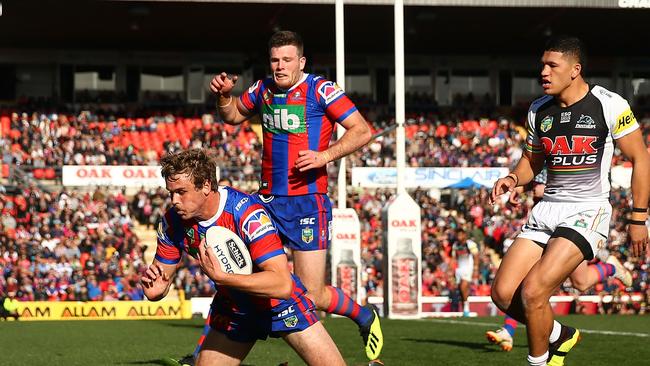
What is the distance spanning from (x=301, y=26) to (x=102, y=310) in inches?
520

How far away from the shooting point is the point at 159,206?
30.3 m

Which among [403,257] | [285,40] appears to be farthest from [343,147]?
[403,257]

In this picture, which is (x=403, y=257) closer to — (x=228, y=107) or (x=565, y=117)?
(x=228, y=107)

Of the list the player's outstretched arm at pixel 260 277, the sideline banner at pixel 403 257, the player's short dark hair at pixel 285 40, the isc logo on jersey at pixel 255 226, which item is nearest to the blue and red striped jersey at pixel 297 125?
the player's short dark hair at pixel 285 40

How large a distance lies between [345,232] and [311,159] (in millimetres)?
15517

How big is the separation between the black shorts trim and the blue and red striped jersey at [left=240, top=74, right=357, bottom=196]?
191cm

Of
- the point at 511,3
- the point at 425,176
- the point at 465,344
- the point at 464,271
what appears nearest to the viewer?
the point at 465,344

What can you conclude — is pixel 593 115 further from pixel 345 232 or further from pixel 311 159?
pixel 345 232

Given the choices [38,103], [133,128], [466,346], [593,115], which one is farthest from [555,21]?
[593,115]

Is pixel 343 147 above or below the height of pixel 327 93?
below

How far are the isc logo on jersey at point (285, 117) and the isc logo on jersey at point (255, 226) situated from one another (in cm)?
267

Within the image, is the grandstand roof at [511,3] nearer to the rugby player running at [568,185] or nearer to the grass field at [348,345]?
the grass field at [348,345]

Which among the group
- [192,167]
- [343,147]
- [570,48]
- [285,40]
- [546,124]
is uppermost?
[285,40]

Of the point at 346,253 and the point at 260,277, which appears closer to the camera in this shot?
the point at 260,277
